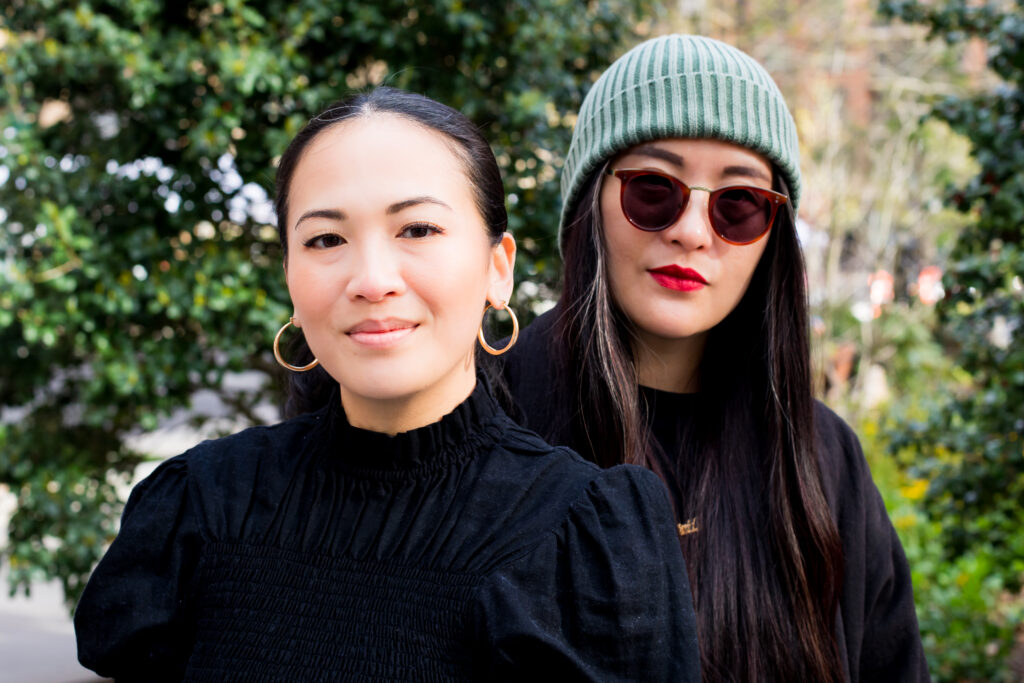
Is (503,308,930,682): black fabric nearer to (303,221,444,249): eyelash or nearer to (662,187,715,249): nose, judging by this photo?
(662,187,715,249): nose

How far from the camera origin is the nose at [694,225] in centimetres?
182

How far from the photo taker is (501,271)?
1.46 m

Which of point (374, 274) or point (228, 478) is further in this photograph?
A: point (228, 478)

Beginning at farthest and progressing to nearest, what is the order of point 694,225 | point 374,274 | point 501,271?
point 694,225 → point 501,271 → point 374,274

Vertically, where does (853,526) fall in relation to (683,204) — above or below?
below

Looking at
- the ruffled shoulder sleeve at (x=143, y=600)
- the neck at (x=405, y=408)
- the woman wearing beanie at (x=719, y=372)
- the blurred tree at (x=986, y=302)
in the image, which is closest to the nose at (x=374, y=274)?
the neck at (x=405, y=408)

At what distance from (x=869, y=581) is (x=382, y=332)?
1.33m

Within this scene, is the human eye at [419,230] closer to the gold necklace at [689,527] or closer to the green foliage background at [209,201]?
the gold necklace at [689,527]

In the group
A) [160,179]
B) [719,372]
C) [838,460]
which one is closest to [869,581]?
[838,460]

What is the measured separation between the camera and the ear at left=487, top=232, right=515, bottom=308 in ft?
4.71

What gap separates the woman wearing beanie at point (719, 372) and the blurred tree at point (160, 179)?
1.20 meters

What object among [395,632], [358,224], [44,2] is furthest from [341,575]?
[44,2]

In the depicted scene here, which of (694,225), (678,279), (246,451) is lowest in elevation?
(246,451)

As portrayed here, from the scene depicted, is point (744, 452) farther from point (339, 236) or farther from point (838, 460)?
point (339, 236)
